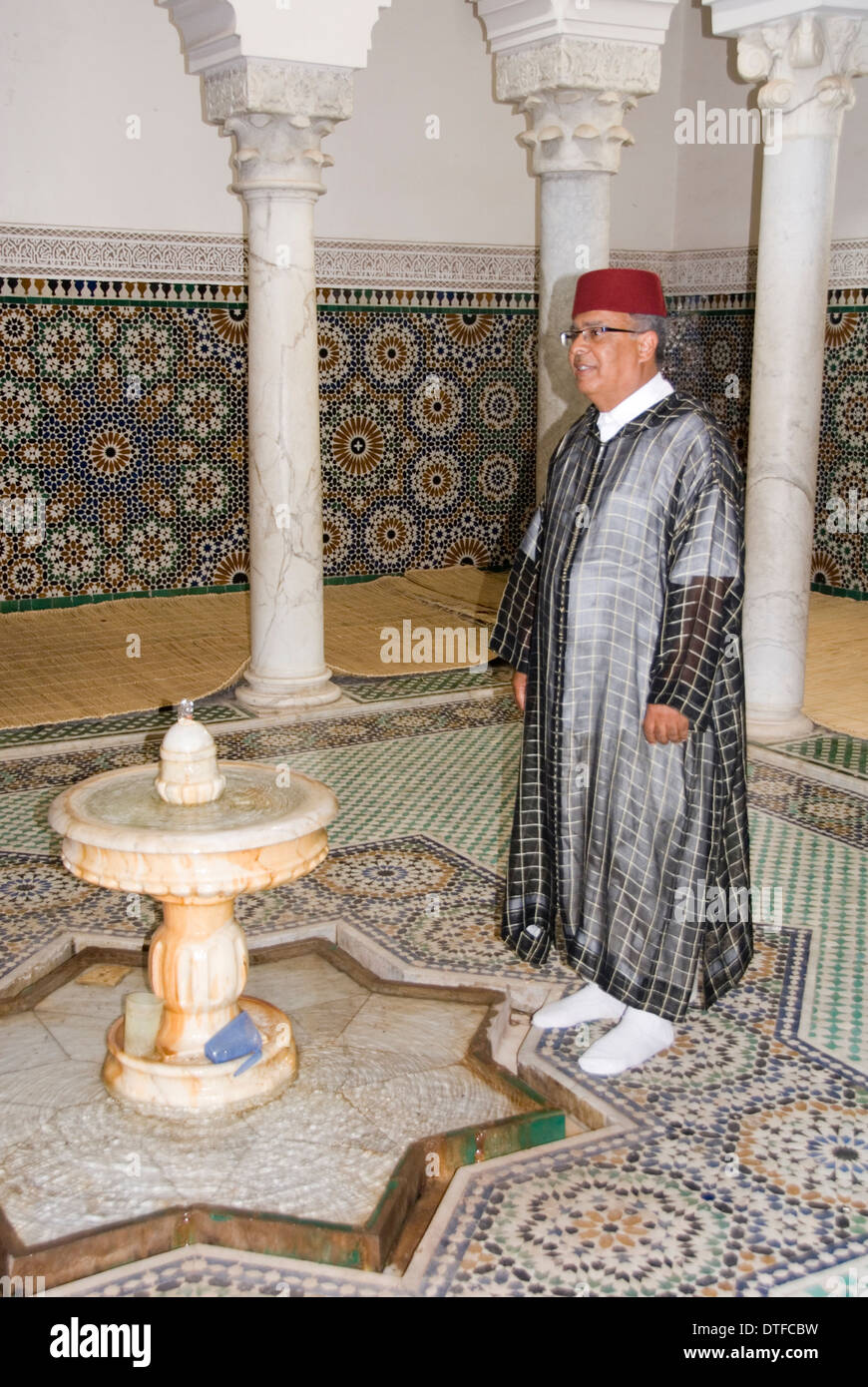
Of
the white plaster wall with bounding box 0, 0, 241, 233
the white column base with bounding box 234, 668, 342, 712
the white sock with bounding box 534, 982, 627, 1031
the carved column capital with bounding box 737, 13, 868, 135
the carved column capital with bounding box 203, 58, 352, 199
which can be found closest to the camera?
the white sock with bounding box 534, 982, 627, 1031

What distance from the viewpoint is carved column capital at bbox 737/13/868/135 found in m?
→ 3.92

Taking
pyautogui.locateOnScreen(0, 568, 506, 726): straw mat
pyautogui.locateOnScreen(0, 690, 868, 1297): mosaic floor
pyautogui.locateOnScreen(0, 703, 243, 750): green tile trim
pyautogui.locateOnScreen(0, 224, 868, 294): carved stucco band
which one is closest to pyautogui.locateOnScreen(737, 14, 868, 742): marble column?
pyautogui.locateOnScreen(0, 690, 868, 1297): mosaic floor

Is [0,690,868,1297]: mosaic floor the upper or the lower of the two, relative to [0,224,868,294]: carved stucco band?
lower

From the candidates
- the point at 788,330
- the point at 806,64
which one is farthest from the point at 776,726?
the point at 806,64

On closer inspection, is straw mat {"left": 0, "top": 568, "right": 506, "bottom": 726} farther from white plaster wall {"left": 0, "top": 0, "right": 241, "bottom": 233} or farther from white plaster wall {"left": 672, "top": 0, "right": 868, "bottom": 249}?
white plaster wall {"left": 672, "top": 0, "right": 868, "bottom": 249}

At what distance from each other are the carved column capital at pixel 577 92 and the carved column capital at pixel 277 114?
67 cm

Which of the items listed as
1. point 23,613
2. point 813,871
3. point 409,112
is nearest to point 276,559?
point 23,613

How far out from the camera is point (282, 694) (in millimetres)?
4645

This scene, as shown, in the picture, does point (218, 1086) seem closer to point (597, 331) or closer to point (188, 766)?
point (188, 766)

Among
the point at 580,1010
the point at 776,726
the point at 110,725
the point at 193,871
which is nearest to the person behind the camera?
the point at 193,871

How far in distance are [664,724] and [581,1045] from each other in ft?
2.06

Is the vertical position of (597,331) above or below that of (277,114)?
below

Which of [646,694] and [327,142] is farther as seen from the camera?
[327,142]

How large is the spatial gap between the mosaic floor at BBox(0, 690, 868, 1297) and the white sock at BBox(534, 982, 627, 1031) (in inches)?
1.1
